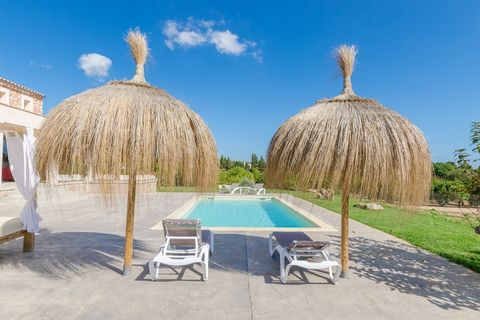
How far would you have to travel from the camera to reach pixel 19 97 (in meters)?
23.2

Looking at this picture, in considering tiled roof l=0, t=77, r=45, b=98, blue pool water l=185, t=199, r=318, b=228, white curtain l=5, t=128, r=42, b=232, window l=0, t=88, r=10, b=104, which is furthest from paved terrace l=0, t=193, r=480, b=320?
tiled roof l=0, t=77, r=45, b=98

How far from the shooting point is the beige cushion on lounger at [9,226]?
5.30 meters

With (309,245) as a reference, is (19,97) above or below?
above

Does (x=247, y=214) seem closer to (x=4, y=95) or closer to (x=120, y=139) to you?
(x=120, y=139)

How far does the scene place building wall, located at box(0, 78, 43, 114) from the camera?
21.3 meters

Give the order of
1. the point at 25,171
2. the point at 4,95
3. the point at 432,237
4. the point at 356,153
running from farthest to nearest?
1. the point at 4,95
2. the point at 432,237
3. the point at 25,171
4. the point at 356,153

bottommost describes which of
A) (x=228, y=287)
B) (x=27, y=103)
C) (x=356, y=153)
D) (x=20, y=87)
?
(x=228, y=287)

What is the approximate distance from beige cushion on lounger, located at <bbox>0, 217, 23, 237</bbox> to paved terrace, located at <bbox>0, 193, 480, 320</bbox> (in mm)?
521

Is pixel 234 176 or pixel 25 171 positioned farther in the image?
pixel 234 176

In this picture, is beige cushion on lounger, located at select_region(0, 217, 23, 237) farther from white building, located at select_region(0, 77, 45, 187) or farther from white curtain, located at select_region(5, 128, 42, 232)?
white building, located at select_region(0, 77, 45, 187)

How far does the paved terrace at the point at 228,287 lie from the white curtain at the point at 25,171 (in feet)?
2.43

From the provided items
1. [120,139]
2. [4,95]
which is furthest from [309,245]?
[4,95]

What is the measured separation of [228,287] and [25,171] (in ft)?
15.2

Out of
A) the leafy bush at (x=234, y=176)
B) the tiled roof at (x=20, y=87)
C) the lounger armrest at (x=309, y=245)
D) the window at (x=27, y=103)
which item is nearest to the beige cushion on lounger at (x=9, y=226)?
the lounger armrest at (x=309, y=245)
